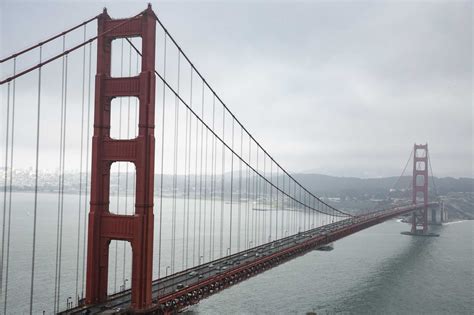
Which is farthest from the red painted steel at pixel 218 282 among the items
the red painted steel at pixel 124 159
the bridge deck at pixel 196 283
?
the red painted steel at pixel 124 159

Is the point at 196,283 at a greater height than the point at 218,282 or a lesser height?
greater

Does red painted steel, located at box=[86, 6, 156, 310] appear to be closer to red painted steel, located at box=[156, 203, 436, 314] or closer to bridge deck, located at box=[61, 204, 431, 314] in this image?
bridge deck, located at box=[61, 204, 431, 314]

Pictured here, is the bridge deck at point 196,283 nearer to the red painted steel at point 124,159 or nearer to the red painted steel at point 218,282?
the red painted steel at point 218,282

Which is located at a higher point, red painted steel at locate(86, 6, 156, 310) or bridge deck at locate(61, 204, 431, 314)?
→ red painted steel at locate(86, 6, 156, 310)

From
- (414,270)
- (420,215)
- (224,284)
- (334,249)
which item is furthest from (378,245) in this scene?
(224,284)

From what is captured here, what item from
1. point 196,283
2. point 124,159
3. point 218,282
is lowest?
point 218,282

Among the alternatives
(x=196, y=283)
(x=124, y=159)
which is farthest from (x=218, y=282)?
(x=124, y=159)

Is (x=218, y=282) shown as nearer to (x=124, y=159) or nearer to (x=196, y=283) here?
(x=196, y=283)

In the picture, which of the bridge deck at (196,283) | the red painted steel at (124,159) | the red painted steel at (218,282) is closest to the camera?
the red painted steel at (124,159)

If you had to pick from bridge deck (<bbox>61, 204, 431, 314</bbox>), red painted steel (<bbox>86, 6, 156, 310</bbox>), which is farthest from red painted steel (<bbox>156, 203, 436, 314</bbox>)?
red painted steel (<bbox>86, 6, 156, 310</bbox>)
